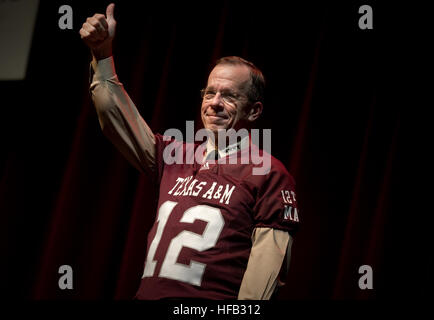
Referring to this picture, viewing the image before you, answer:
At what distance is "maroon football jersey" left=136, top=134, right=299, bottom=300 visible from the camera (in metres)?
1.09

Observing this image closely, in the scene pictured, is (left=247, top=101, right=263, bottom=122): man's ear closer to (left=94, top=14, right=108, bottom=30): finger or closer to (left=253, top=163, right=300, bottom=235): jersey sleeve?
(left=253, top=163, right=300, bottom=235): jersey sleeve

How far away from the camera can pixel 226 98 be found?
4.27ft

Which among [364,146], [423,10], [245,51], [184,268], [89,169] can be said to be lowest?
[184,268]

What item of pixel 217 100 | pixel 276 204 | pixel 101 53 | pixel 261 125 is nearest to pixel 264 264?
pixel 276 204

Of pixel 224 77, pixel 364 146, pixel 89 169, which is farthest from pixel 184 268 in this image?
pixel 89 169

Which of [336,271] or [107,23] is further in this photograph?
[336,271]

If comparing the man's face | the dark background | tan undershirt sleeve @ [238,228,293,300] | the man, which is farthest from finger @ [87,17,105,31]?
the dark background

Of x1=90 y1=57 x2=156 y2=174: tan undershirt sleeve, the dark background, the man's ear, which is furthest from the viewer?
the dark background

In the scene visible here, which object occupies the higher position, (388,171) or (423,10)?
(423,10)

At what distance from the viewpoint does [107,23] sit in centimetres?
114

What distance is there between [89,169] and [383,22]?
1.33m
